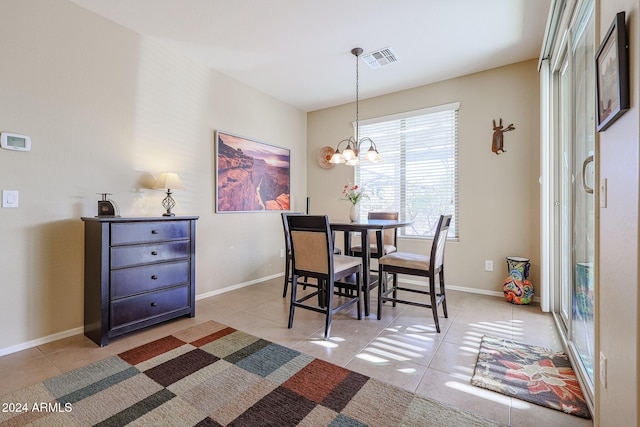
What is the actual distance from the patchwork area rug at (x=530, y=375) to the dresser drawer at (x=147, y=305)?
240 cm

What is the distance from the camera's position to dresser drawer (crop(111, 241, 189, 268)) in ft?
7.50

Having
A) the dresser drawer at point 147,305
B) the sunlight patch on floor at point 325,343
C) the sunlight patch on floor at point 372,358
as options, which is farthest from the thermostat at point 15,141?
the sunlight patch on floor at point 372,358

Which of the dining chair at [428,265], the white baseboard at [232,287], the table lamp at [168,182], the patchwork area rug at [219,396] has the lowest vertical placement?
the patchwork area rug at [219,396]

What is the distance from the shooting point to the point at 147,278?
8.13 feet

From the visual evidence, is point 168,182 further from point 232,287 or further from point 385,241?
point 385,241

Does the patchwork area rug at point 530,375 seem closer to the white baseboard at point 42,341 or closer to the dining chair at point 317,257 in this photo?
the dining chair at point 317,257

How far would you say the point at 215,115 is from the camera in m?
3.59

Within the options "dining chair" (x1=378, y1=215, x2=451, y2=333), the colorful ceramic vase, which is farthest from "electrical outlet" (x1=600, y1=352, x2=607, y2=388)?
the colorful ceramic vase

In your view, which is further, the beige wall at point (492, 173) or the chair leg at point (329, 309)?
the beige wall at point (492, 173)

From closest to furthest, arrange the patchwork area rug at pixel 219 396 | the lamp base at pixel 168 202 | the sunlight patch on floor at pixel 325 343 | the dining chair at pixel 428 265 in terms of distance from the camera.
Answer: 1. the patchwork area rug at pixel 219 396
2. the sunlight patch on floor at pixel 325 343
3. the dining chair at pixel 428 265
4. the lamp base at pixel 168 202

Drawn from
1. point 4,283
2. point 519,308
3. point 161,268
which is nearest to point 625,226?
point 519,308

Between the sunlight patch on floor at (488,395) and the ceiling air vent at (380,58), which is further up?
the ceiling air vent at (380,58)

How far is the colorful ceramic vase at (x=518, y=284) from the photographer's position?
3.10 metres

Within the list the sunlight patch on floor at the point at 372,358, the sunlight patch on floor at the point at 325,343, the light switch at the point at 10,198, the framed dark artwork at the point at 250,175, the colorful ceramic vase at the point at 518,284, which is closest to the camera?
the sunlight patch on floor at the point at 372,358
